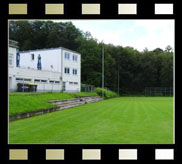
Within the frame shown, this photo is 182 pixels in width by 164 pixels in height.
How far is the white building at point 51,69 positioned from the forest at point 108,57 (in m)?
10.1

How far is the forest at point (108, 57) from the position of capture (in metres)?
39.3

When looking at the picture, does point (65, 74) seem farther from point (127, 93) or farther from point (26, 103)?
point (127, 93)

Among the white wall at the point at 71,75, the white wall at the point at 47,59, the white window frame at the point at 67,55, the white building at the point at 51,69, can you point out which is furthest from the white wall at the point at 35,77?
the white window frame at the point at 67,55

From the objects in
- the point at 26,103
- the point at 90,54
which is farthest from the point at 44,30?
the point at 26,103

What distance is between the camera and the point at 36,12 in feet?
7.09

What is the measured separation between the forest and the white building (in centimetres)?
1006

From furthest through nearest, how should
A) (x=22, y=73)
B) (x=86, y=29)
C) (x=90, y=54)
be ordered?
(x=86, y=29) → (x=90, y=54) → (x=22, y=73)

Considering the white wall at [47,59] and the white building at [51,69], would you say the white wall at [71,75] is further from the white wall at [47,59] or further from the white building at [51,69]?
the white wall at [47,59]

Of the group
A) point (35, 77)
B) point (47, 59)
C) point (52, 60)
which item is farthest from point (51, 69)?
point (35, 77)

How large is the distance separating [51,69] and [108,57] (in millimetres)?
18046

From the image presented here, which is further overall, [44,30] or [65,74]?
[44,30]

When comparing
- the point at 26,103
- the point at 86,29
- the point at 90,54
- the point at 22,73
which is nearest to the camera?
the point at 26,103

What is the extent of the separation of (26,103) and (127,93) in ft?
109

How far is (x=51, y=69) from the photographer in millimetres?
26000
